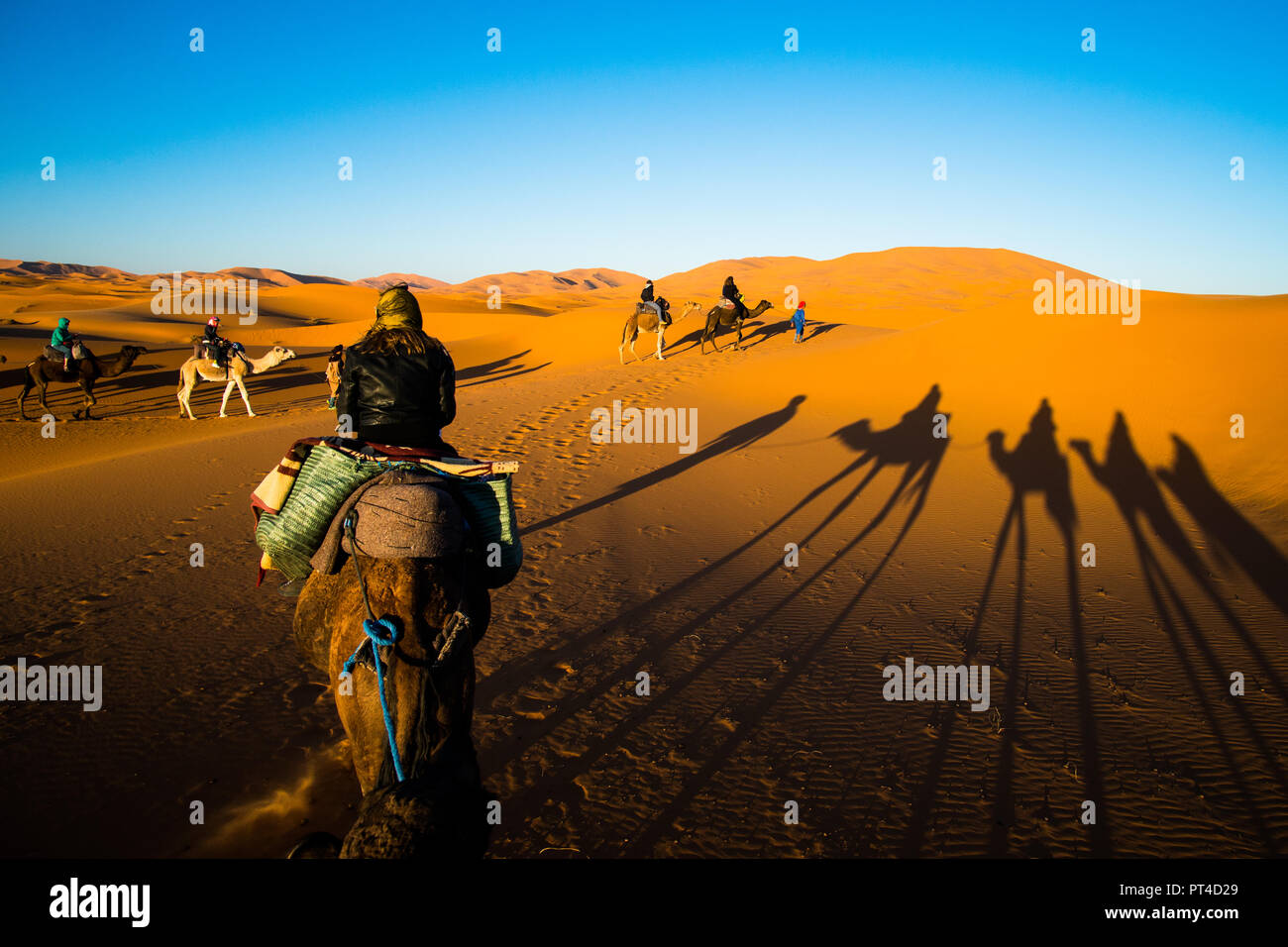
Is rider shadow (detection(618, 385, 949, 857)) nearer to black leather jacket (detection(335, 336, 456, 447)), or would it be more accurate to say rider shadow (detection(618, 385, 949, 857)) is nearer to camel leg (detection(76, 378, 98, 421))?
black leather jacket (detection(335, 336, 456, 447))

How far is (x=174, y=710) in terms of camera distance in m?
4.87

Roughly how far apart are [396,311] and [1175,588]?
25.6 ft

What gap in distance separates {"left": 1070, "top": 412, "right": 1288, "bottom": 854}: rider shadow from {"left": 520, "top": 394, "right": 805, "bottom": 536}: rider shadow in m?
5.72

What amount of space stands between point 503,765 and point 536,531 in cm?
477

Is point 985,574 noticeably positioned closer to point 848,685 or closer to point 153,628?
point 848,685

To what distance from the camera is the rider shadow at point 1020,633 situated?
3.86 metres

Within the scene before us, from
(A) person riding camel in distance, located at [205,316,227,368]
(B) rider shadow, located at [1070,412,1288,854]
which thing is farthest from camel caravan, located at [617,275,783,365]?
(B) rider shadow, located at [1070,412,1288,854]

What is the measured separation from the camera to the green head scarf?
389 centimetres

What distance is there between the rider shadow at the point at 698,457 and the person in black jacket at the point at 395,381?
16.2 feet

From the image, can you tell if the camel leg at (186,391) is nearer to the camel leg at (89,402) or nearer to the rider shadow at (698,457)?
the camel leg at (89,402)

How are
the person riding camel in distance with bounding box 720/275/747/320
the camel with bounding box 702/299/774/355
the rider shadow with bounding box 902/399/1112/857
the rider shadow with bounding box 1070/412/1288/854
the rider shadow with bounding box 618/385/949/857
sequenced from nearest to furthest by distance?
the rider shadow with bounding box 902/399/1112/857 → the rider shadow with bounding box 618/385/949/857 → the rider shadow with bounding box 1070/412/1288/854 → the camel with bounding box 702/299/774/355 → the person riding camel in distance with bounding box 720/275/747/320

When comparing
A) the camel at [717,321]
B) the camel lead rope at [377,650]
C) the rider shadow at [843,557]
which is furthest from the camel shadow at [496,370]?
the camel lead rope at [377,650]
